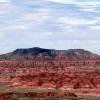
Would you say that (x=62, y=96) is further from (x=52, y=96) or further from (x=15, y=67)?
(x=15, y=67)

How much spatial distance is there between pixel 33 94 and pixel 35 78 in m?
38.2

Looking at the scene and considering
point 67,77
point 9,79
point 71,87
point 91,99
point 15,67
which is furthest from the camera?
point 15,67

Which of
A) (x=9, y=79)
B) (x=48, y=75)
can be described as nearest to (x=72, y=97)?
(x=48, y=75)

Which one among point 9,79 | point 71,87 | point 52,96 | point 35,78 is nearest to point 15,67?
point 9,79

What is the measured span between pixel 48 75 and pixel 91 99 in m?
46.2

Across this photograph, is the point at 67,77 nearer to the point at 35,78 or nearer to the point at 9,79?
the point at 35,78

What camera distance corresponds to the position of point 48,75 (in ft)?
407

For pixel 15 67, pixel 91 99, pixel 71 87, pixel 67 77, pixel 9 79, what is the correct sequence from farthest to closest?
pixel 15 67
pixel 9 79
pixel 67 77
pixel 71 87
pixel 91 99

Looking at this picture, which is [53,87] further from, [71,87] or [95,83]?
[95,83]

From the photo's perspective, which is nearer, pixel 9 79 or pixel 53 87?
pixel 53 87

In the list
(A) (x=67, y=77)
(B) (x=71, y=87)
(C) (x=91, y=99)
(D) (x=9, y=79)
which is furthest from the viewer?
(D) (x=9, y=79)

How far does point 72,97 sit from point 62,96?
10.8 feet

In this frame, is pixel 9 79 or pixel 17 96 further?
pixel 9 79

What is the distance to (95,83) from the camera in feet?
364
